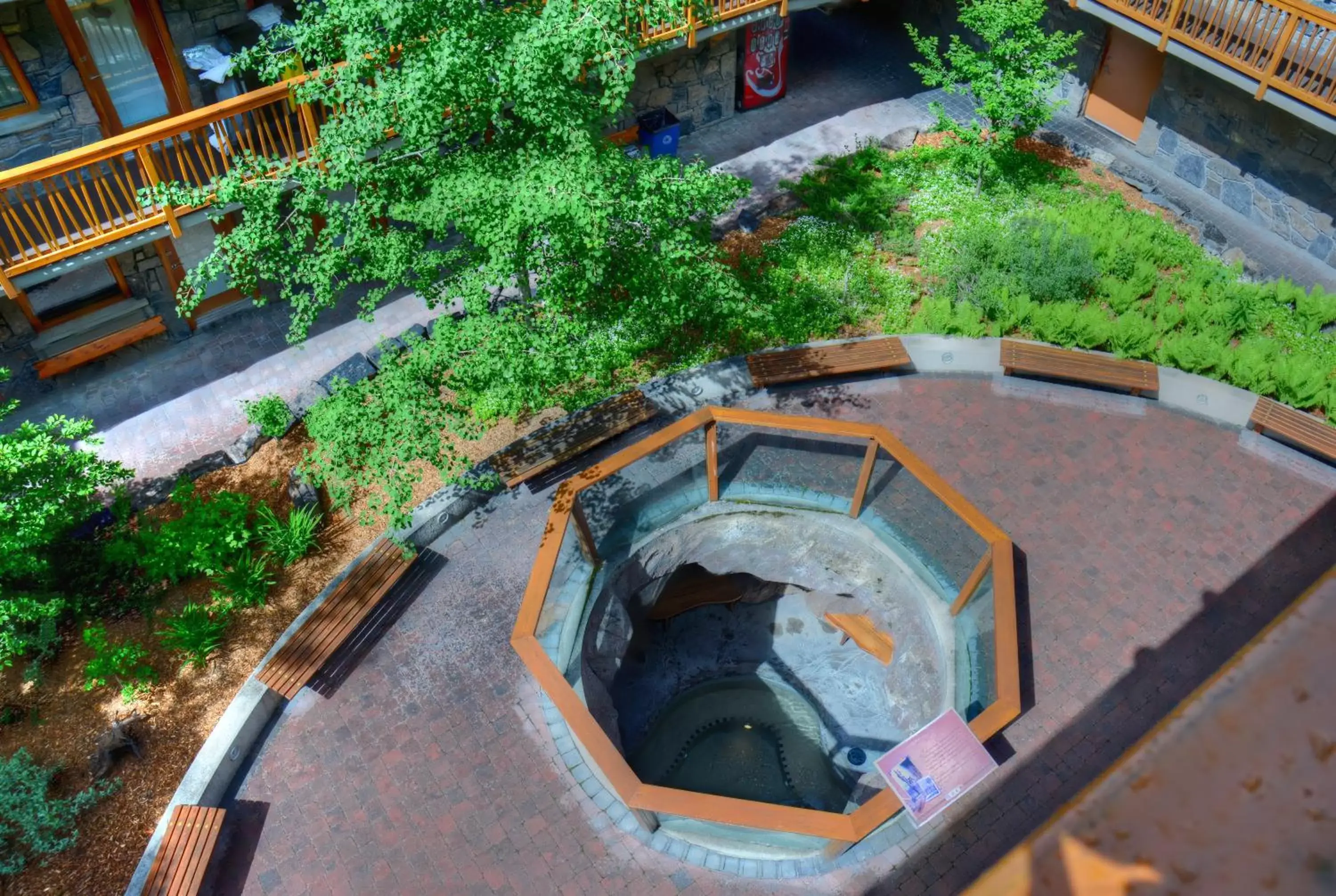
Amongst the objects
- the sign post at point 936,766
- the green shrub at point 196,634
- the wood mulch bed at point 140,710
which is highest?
the sign post at point 936,766

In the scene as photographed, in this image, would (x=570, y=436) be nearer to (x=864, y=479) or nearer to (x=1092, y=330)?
(x=864, y=479)

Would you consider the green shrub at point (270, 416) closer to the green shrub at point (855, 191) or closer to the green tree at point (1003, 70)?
the green shrub at point (855, 191)

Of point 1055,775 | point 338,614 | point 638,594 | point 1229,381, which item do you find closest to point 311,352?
point 338,614

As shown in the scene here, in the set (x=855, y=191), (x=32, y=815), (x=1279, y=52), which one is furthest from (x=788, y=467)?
(x=1279, y=52)

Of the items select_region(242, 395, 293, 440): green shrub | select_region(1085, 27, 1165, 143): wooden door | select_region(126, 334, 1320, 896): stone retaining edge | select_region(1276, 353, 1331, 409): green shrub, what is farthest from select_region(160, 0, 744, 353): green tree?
select_region(1085, 27, 1165, 143): wooden door

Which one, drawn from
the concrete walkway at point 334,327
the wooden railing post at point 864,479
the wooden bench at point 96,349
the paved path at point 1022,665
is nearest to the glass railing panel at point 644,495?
the paved path at point 1022,665

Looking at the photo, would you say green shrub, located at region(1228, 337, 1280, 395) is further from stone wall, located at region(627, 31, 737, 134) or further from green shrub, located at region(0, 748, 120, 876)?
green shrub, located at region(0, 748, 120, 876)
